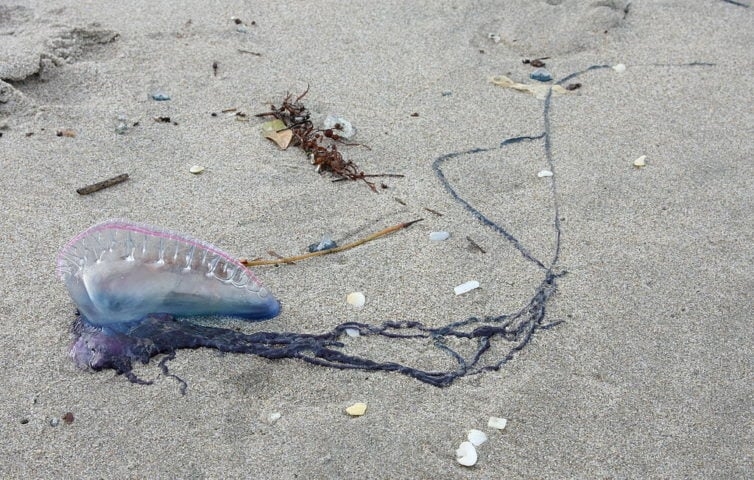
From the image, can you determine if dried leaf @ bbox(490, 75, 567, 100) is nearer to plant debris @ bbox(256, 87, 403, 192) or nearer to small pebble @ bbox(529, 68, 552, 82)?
small pebble @ bbox(529, 68, 552, 82)

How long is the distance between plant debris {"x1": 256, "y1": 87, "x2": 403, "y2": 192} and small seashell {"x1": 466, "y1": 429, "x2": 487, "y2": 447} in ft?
3.19

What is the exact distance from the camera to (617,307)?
1.95 meters

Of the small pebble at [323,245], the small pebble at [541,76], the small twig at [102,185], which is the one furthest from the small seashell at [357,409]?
the small pebble at [541,76]

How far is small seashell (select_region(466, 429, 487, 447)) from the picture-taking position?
62.4 inches

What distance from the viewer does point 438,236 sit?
2178mm

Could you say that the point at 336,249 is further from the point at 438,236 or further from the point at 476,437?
the point at 476,437

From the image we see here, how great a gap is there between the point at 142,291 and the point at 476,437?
0.82 m

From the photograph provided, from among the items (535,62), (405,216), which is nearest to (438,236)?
(405,216)

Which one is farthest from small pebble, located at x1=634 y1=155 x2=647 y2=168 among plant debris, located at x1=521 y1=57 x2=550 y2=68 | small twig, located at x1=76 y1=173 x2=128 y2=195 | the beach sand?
small twig, located at x1=76 y1=173 x2=128 y2=195

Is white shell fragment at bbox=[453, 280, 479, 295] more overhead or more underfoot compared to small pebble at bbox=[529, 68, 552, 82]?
more overhead

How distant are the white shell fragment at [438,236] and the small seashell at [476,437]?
2.27 ft

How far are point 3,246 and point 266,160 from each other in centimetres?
83

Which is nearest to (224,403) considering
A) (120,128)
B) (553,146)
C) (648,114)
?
(120,128)

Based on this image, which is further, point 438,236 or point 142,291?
point 438,236
